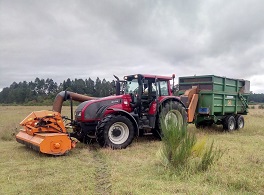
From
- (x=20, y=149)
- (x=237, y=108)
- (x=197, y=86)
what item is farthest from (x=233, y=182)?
(x=237, y=108)

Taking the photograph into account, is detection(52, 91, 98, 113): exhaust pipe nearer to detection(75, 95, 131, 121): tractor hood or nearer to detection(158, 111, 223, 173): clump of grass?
detection(75, 95, 131, 121): tractor hood

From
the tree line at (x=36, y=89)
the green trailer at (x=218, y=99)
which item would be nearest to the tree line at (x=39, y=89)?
the tree line at (x=36, y=89)

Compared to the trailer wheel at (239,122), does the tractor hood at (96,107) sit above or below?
above

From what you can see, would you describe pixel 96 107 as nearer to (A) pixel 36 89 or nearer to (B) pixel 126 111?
(B) pixel 126 111

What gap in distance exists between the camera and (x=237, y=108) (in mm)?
14328

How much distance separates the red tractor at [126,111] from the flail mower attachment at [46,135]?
915 mm

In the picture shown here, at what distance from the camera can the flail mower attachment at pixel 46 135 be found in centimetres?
741

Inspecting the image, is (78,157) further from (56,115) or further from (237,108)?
(237,108)

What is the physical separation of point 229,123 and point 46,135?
8.95 metres

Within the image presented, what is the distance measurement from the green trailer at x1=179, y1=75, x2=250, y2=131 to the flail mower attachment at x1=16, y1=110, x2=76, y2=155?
6783 millimetres

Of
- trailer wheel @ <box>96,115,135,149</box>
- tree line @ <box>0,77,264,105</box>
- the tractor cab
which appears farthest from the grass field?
tree line @ <box>0,77,264,105</box>

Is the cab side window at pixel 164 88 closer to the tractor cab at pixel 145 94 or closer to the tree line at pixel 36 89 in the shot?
the tractor cab at pixel 145 94

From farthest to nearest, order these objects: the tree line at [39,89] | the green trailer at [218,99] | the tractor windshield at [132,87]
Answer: the tree line at [39,89] → the green trailer at [218,99] → the tractor windshield at [132,87]

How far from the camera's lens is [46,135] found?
7.46 metres
